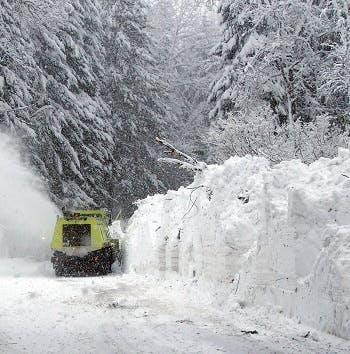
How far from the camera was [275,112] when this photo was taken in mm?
23438

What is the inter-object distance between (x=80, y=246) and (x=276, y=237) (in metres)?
10.1

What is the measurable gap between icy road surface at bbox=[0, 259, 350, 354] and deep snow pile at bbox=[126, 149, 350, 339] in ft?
1.18

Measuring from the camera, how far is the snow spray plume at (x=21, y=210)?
22337mm

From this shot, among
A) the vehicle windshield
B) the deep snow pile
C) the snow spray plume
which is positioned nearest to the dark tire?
the vehicle windshield

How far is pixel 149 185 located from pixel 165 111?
5154 millimetres

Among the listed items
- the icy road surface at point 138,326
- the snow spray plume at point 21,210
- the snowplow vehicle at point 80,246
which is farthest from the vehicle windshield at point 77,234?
the icy road surface at point 138,326

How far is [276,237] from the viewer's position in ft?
28.5

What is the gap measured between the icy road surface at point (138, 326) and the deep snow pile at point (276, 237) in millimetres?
359

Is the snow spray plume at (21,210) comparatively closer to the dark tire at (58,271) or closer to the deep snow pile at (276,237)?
the dark tire at (58,271)

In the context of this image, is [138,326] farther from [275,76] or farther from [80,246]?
[275,76]

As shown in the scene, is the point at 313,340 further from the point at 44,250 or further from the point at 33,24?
the point at 33,24

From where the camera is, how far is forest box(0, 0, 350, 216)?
63.8 feet

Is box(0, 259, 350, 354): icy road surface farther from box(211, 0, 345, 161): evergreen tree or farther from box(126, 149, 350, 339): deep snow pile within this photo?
box(211, 0, 345, 161): evergreen tree

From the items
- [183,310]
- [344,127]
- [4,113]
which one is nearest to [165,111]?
[4,113]
